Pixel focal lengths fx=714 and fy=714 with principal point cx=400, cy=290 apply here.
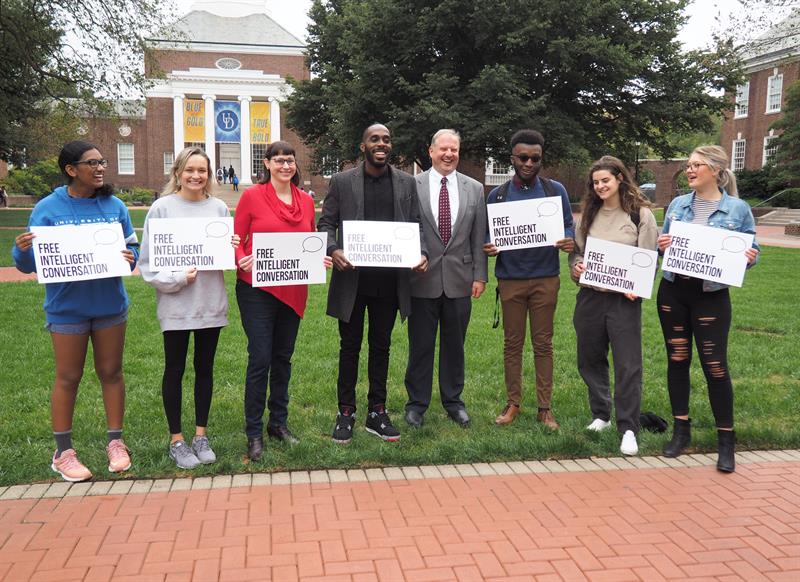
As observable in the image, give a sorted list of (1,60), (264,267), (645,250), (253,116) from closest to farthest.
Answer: (264,267)
(645,250)
(1,60)
(253,116)

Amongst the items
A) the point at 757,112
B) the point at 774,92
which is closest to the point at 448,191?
the point at 774,92

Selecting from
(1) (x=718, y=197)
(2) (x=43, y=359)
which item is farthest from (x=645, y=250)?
(2) (x=43, y=359)

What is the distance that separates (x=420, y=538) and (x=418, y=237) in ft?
7.33

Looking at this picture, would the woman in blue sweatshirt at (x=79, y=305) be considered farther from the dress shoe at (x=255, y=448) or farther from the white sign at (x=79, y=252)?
the dress shoe at (x=255, y=448)

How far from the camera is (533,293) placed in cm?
585

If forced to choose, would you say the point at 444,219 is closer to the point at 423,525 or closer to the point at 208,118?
the point at 423,525

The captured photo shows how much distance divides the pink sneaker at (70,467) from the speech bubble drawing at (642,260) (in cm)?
413

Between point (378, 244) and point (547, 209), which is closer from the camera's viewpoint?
point (378, 244)

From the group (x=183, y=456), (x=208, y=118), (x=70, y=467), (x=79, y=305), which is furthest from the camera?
(x=208, y=118)

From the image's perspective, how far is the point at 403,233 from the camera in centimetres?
531

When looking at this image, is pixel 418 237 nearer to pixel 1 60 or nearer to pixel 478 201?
pixel 478 201

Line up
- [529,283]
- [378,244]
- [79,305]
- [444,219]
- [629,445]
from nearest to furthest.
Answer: [79,305], [378,244], [629,445], [444,219], [529,283]

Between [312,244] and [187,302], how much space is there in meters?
0.95

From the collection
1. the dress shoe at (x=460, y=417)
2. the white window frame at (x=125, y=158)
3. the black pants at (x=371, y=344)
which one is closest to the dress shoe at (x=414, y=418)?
the dress shoe at (x=460, y=417)
